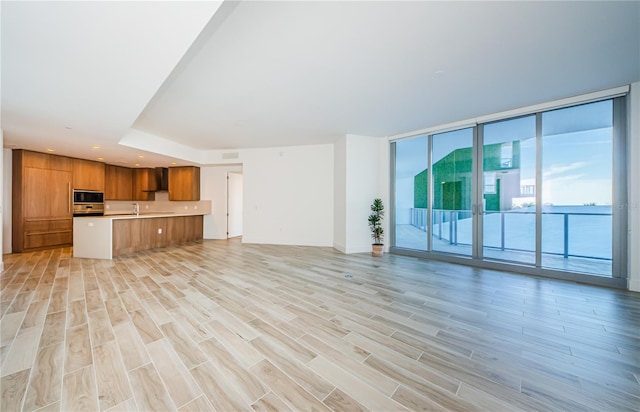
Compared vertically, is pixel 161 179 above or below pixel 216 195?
above

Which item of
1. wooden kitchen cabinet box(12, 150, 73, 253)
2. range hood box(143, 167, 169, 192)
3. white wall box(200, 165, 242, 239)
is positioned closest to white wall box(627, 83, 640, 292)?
white wall box(200, 165, 242, 239)

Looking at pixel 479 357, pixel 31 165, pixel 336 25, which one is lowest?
pixel 479 357

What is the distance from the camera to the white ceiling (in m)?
1.81

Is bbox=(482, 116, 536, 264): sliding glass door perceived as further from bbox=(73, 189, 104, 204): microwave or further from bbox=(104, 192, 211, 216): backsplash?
bbox=(73, 189, 104, 204): microwave

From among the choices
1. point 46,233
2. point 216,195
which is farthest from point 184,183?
point 46,233

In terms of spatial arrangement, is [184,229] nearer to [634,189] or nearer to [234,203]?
[234,203]

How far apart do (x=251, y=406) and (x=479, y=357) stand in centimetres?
176

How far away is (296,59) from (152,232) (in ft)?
20.1

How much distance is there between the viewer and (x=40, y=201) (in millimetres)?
5727

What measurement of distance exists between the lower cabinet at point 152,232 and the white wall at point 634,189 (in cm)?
935

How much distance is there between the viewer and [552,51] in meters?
2.51

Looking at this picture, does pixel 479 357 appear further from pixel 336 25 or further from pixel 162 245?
pixel 162 245

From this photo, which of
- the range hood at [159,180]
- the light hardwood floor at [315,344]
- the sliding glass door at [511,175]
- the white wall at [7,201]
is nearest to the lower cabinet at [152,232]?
the light hardwood floor at [315,344]

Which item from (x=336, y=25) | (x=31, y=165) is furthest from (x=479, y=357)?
(x=31, y=165)
